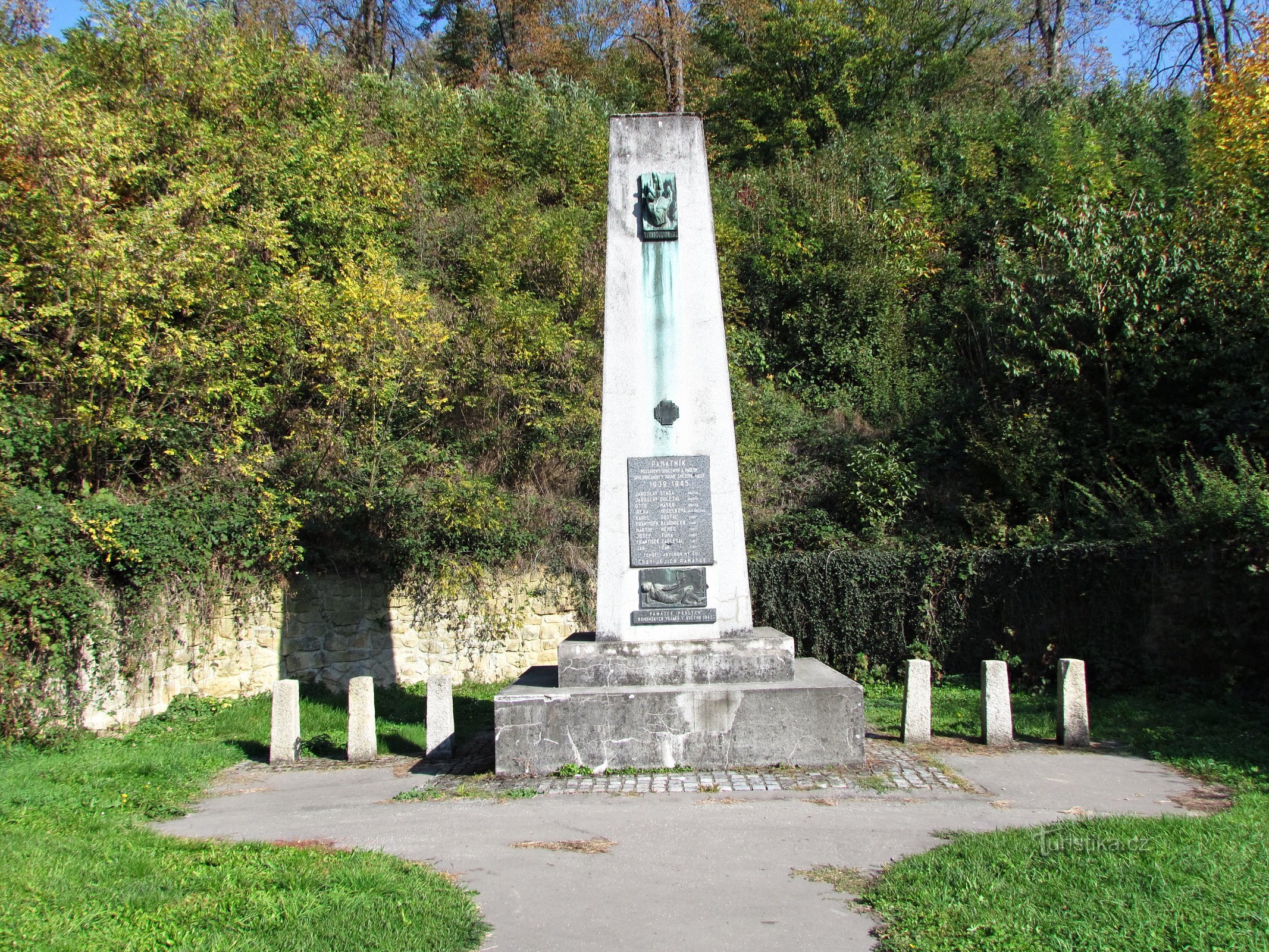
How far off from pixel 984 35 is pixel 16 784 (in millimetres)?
30048

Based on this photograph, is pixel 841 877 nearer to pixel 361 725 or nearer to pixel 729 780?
pixel 729 780

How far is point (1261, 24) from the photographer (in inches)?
604

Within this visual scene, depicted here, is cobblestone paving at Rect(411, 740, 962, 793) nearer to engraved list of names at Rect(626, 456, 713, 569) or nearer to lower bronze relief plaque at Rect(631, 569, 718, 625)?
lower bronze relief plaque at Rect(631, 569, 718, 625)

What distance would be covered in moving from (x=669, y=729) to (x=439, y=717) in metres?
2.54

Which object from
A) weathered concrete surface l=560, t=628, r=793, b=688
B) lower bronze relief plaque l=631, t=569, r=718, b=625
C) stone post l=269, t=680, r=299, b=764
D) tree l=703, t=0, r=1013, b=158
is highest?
tree l=703, t=0, r=1013, b=158

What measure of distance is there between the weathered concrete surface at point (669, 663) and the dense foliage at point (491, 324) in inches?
217

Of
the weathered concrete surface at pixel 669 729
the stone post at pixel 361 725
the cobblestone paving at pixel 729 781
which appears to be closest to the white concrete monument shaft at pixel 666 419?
the weathered concrete surface at pixel 669 729

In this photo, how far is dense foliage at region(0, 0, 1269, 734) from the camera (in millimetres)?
10680

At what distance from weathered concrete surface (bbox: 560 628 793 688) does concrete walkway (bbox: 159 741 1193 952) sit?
1176 mm

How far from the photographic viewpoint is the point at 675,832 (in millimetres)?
5977

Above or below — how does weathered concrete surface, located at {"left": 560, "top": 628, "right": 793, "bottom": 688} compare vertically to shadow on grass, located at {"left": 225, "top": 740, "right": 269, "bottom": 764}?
above

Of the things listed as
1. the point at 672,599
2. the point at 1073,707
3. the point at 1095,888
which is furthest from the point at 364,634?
the point at 1095,888

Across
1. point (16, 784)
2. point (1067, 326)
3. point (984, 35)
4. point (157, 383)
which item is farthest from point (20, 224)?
point (984, 35)

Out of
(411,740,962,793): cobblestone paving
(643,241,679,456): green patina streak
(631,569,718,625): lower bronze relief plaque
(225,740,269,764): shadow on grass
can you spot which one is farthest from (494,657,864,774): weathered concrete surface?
(225,740,269,764): shadow on grass
